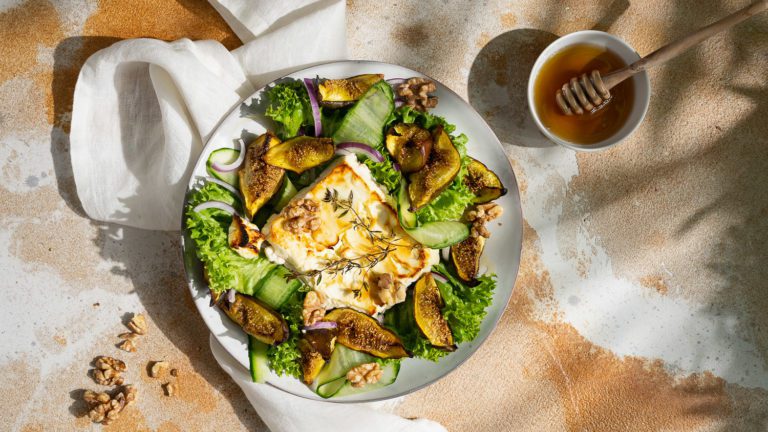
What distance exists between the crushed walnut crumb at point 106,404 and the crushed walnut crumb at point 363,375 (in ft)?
3.58

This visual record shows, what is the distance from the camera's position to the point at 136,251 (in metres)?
2.78

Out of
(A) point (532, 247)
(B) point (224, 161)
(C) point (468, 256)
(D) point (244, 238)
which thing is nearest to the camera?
(D) point (244, 238)

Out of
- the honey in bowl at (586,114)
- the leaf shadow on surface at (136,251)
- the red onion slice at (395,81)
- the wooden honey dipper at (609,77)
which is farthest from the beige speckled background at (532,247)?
the red onion slice at (395,81)

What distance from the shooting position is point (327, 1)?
2691mm

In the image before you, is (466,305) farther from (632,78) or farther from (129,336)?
(129,336)

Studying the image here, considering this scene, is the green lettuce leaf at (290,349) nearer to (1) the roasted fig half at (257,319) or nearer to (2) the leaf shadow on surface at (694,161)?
(1) the roasted fig half at (257,319)

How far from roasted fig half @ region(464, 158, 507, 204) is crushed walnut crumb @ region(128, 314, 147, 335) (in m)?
1.59

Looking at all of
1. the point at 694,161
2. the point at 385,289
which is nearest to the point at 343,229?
the point at 385,289

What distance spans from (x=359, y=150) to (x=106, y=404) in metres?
1.65

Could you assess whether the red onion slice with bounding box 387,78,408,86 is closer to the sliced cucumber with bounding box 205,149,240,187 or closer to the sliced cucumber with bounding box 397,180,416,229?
the sliced cucumber with bounding box 397,180,416,229

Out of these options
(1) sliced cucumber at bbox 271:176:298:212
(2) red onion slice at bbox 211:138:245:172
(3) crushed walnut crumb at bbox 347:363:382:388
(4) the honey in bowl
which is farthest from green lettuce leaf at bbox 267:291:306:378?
(4) the honey in bowl

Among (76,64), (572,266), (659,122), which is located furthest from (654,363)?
(76,64)

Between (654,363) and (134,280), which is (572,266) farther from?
(134,280)

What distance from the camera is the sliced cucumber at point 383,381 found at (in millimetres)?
2486
